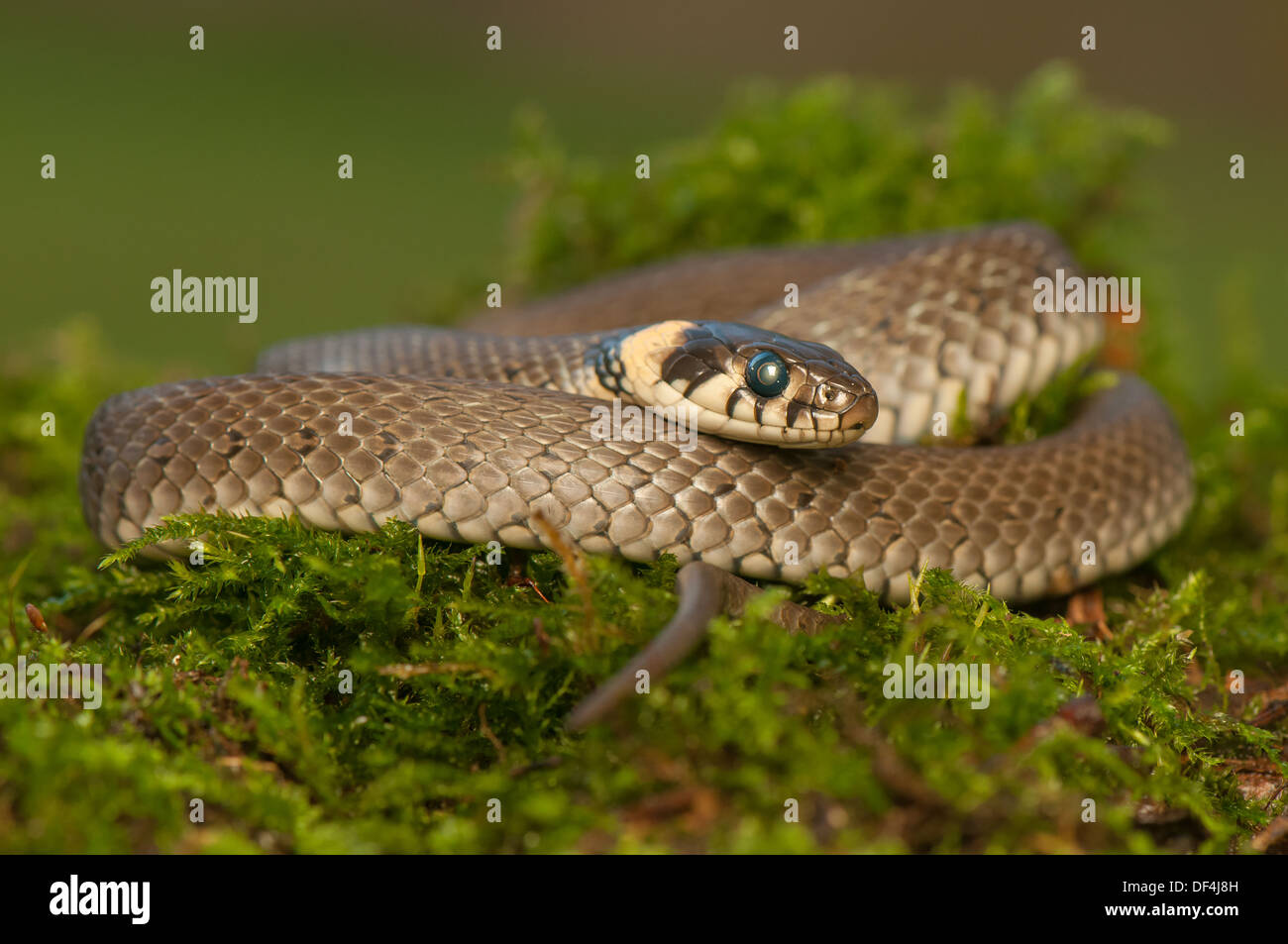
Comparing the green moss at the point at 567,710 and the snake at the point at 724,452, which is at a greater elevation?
the snake at the point at 724,452

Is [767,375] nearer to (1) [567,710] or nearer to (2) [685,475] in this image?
(2) [685,475]

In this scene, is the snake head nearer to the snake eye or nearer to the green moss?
the snake eye

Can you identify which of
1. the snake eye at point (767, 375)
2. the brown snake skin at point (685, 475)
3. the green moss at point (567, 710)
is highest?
the snake eye at point (767, 375)

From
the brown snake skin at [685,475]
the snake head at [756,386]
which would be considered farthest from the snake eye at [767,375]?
the brown snake skin at [685,475]

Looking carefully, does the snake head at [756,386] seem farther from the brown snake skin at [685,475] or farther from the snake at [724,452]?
the brown snake skin at [685,475]

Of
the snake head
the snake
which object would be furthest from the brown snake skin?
the snake head

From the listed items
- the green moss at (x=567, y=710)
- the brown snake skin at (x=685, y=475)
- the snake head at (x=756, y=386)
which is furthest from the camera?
the snake head at (x=756, y=386)
